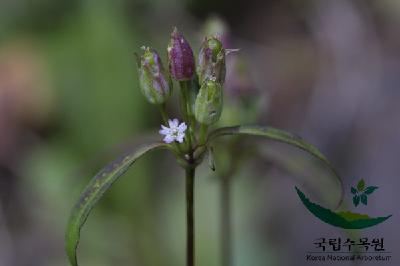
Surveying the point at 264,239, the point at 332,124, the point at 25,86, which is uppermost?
the point at 25,86

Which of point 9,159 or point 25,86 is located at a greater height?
point 25,86

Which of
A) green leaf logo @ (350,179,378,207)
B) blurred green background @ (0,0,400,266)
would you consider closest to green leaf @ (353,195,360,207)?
green leaf logo @ (350,179,378,207)

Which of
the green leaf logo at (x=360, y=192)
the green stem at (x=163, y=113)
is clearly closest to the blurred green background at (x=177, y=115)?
the green leaf logo at (x=360, y=192)

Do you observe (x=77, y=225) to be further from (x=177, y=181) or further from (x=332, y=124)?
(x=332, y=124)

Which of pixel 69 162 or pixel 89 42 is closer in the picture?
pixel 69 162

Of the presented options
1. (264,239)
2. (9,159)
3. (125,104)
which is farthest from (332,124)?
(9,159)
